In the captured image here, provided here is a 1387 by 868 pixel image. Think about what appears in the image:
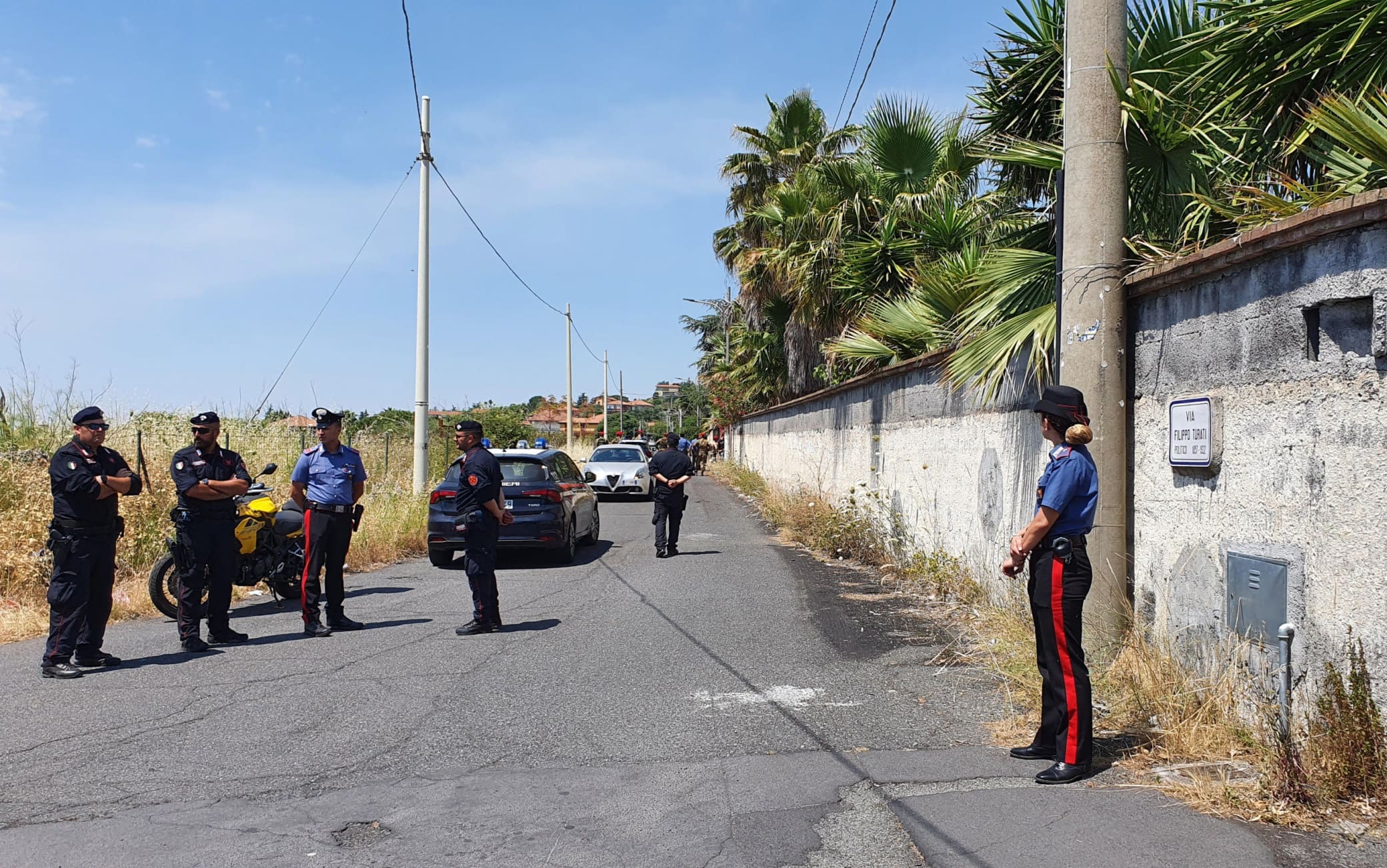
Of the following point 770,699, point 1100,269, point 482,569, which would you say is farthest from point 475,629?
point 1100,269

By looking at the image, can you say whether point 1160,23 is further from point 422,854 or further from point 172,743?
point 172,743

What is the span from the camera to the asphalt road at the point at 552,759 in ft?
12.5

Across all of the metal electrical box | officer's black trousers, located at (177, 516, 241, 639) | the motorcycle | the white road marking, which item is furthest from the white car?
the metal electrical box

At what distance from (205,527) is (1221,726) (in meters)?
6.73

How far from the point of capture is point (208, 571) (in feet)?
25.4

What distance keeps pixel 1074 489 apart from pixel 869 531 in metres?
8.14

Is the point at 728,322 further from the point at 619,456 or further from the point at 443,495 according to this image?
the point at 443,495

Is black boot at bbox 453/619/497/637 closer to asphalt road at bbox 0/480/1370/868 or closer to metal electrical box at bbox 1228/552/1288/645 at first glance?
asphalt road at bbox 0/480/1370/868

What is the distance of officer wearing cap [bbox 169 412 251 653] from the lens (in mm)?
7321

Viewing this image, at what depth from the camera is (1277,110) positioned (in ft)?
19.1

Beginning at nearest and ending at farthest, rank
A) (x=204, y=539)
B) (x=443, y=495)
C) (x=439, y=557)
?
(x=204, y=539) → (x=443, y=495) → (x=439, y=557)

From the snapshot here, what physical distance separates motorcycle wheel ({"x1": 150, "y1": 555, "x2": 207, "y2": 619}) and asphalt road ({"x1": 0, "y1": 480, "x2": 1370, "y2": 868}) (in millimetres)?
189

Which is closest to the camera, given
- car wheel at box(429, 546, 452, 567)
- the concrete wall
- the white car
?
the concrete wall

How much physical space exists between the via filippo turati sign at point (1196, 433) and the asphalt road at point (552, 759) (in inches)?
68.3
